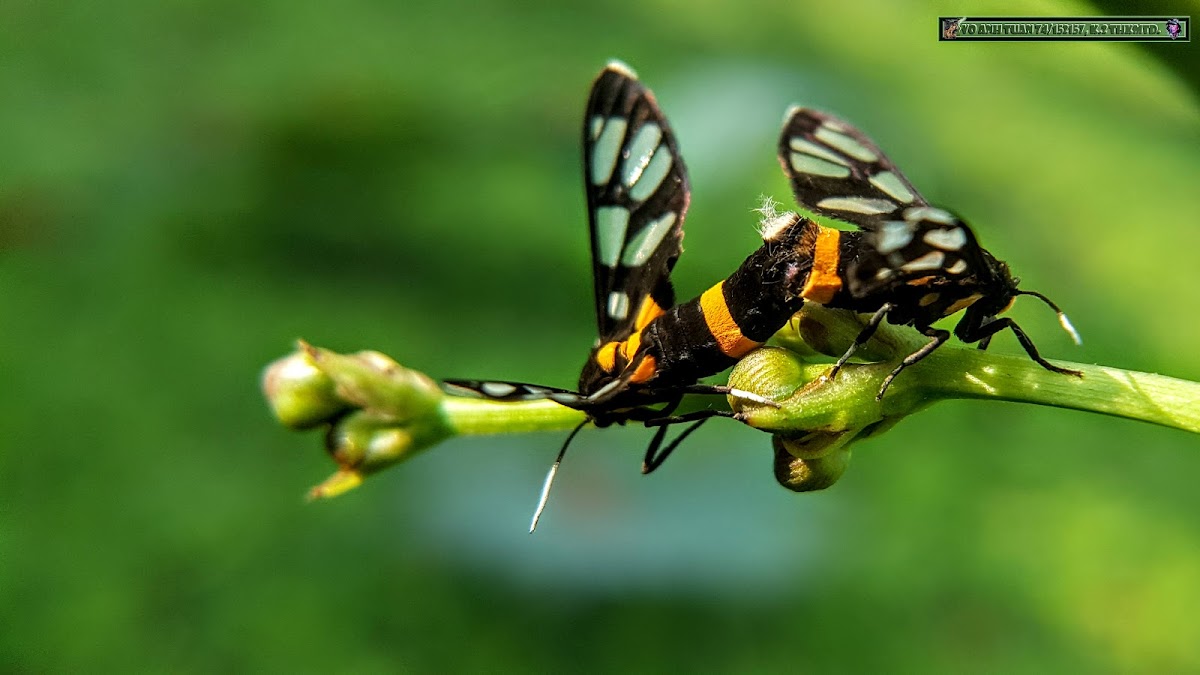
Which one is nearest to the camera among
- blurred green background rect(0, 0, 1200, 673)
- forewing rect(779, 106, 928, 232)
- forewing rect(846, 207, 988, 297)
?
forewing rect(846, 207, 988, 297)

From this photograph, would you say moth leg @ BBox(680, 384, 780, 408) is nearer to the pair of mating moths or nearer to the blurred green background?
the pair of mating moths

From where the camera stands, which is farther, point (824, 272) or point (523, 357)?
point (523, 357)

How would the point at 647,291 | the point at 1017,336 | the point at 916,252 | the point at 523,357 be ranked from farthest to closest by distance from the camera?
1. the point at 523,357
2. the point at 647,291
3. the point at 1017,336
4. the point at 916,252

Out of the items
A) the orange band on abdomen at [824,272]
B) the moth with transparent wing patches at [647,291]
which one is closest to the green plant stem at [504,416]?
the moth with transparent wing patches at [647,291]

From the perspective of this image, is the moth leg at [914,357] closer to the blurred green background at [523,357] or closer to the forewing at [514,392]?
the forewing at [514,392]

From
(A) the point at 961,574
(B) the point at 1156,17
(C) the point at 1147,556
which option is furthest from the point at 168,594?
(B) the point at 1156,17

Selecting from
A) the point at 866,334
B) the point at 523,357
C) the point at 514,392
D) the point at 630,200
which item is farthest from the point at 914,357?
the point at 523,357

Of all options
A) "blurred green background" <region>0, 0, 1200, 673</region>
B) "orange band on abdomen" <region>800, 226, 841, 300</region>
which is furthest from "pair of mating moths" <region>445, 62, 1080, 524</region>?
"blurred green background" <region>0, 0, 1200, 673</region>

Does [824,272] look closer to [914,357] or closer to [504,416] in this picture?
[914,357]
